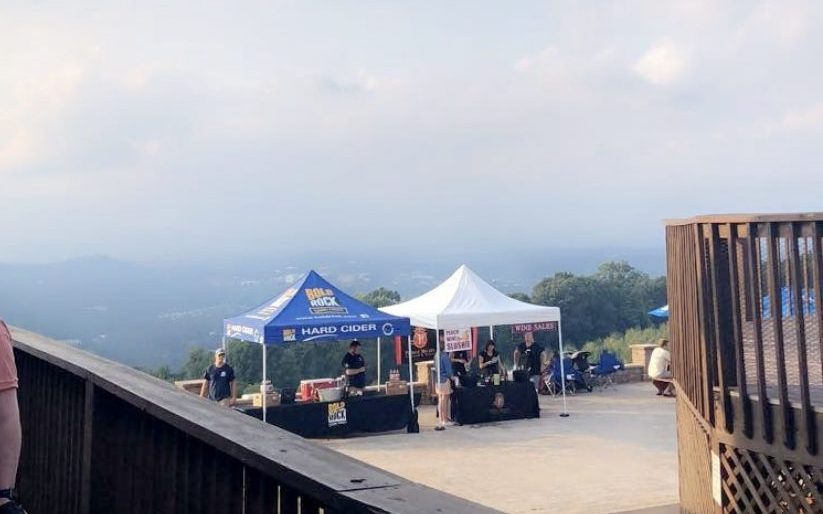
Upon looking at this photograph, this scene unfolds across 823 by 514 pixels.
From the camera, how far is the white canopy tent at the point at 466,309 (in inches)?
651

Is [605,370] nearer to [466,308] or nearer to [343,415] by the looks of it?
[466,308]

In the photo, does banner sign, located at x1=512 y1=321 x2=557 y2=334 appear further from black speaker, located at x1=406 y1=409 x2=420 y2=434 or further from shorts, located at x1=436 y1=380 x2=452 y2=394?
black speaker, located at x1=406 y1=409 x2=420 y2=434

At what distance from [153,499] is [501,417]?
1424 centimetres

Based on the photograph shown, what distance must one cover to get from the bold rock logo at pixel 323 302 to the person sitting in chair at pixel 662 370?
8507 mm

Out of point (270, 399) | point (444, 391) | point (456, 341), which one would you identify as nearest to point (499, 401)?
point (444, 391)

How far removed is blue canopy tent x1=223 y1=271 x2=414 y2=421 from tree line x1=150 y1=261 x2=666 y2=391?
15.7 meters

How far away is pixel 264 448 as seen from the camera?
7.16 feet

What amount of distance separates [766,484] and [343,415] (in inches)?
391

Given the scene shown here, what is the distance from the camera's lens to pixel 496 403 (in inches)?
664

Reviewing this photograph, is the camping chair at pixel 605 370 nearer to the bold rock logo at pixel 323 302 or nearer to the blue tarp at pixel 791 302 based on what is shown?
the bold rock logo at pixel 323 302

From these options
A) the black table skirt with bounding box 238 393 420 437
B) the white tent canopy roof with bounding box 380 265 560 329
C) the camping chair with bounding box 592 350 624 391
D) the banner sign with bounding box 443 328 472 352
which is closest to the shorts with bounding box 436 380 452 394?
the black table skirt with bounding box 238 393 420 437

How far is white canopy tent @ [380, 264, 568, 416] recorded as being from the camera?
54.3 feet

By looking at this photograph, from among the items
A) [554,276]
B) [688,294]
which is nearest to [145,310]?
[554,276]

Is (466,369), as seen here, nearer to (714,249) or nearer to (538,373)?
(538,373)
